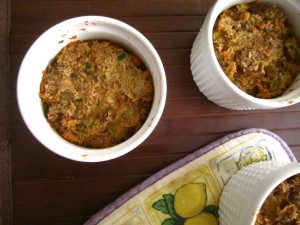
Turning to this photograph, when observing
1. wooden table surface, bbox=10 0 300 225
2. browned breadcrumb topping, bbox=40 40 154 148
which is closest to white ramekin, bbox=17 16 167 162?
browned breadcrumb topping, bbox=40 40 154 148

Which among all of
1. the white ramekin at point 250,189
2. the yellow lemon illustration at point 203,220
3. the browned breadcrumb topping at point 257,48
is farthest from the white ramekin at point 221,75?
the yellow lemon illustration at point 203,220

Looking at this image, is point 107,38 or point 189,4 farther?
point 189,4

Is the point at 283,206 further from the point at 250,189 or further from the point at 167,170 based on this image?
the point at 167,170

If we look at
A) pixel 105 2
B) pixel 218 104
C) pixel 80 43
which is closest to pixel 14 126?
pixel 80 43

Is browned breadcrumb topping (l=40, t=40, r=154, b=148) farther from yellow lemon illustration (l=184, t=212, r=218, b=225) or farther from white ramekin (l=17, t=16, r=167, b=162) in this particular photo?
yellow lemon illustration (l=184, t=212, r=218, b=225)

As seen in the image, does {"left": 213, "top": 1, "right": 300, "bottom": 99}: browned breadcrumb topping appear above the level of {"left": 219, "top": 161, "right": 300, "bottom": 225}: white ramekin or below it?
above

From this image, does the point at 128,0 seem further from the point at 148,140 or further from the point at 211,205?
the point at 211,205
